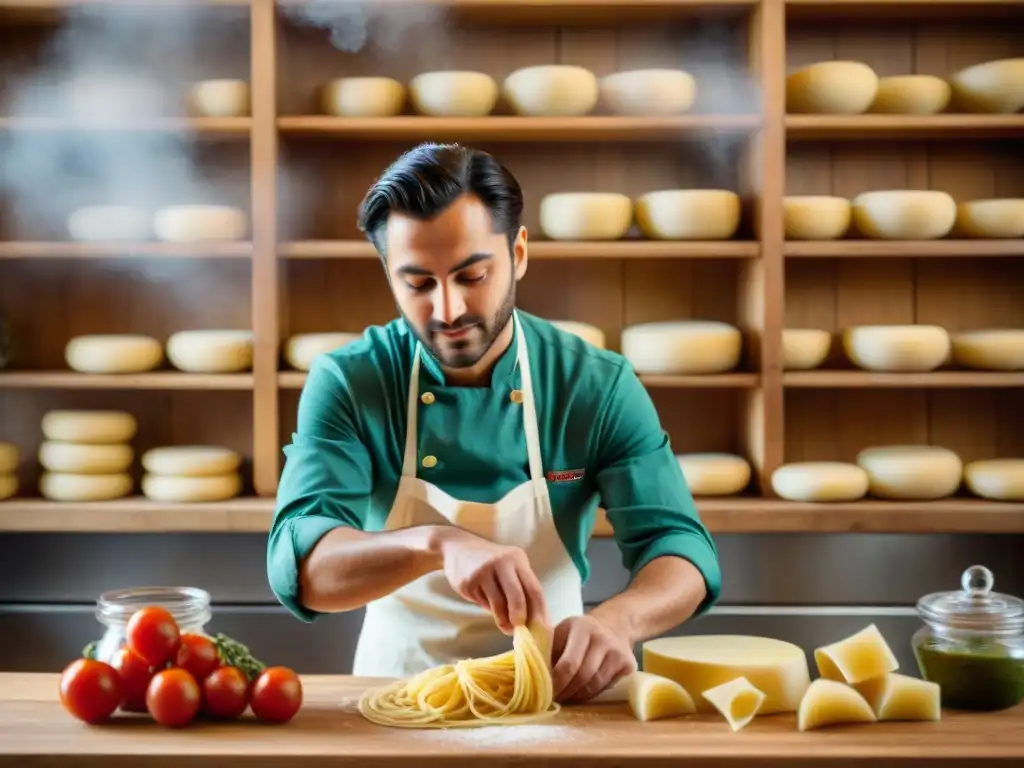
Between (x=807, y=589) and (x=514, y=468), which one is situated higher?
(x=514, y=468)

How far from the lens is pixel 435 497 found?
207cm

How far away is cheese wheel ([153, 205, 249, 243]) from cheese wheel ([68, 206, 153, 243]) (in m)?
0.05

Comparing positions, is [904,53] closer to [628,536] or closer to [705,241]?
[705,241]

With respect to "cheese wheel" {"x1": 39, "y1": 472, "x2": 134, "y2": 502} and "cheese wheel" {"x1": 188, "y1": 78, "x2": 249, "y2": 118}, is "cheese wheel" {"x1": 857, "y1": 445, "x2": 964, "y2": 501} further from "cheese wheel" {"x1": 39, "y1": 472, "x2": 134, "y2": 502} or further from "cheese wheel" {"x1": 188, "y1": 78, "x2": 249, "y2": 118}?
"cheese wheel" {"x1": 39, "y1": 472, "x2": 134, "y2": 502}

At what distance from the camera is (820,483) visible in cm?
315

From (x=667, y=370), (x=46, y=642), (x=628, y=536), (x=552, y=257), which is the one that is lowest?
(x=46, y=642)

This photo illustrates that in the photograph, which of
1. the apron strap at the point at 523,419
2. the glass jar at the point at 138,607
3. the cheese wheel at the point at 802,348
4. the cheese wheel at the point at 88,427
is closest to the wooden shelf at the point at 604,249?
the cheese wheel at the point at 802,348

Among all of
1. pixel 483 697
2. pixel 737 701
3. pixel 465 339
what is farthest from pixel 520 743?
pixel 465 339

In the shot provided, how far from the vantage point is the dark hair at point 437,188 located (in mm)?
1769

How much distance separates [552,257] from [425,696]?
2.01 metres

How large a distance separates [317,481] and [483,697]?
47cm

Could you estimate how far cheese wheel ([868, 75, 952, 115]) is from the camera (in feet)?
10.7

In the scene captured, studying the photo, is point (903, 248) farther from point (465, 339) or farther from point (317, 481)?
point (317, 481)

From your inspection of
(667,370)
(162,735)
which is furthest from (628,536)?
(667,370)
